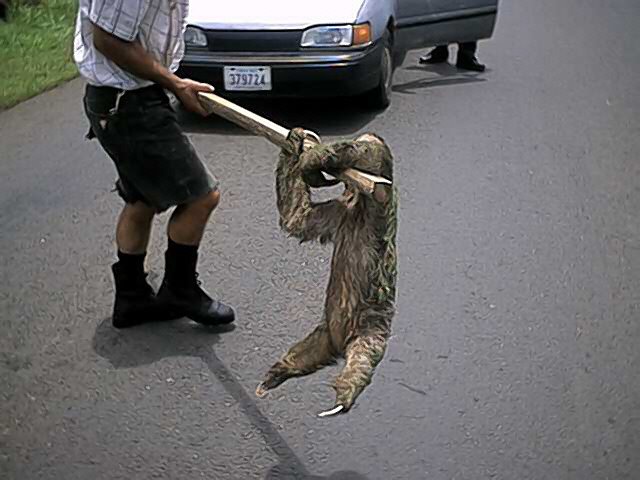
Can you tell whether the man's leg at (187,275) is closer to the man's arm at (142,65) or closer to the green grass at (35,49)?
the man's arm at (142,65)

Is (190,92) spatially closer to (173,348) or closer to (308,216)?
(308,216)

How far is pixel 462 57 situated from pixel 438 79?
0.44 metres

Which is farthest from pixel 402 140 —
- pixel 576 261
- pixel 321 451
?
pixel 321 451

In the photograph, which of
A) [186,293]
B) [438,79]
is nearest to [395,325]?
[186,293]

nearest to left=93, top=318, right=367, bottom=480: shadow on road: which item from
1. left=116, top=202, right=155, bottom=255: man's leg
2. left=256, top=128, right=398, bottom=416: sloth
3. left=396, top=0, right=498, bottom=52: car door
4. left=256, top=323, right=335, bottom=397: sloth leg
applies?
left=116, top=202, right=155, bottom=255: man's leg

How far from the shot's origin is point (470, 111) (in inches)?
340

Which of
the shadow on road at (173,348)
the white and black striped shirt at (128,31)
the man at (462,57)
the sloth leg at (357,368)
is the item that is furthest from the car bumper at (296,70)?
the sloth leg at (357,368)

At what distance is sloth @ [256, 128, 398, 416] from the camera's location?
3.22 m

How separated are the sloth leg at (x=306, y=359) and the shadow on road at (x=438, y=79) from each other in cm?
604

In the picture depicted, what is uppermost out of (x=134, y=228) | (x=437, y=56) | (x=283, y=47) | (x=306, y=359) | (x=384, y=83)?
(x=306, y=359)

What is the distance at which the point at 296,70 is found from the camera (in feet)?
25.0

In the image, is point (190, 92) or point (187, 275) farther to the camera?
point (187, 275)

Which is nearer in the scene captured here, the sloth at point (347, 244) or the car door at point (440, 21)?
the sloth at point (347, 244)

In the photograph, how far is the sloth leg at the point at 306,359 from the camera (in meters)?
3.47
